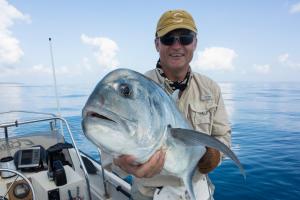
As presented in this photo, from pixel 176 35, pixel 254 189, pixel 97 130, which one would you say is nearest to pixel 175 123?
pixel 97 130

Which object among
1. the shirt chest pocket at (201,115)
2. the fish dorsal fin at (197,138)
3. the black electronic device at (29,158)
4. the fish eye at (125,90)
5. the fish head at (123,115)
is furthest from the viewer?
the black electronic device at (29,158)

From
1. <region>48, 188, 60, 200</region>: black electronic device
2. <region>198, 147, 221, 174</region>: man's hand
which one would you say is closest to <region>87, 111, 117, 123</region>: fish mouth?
<region>198, 147, 221, 174</region>: man's hand

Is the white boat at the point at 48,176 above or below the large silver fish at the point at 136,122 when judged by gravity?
below

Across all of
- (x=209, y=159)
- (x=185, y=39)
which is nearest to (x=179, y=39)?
(x=185, y=39)

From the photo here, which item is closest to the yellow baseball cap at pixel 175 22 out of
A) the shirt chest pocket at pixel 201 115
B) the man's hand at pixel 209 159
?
the shirt chest pocket at pixel 201 115

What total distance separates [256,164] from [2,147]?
7.39 metres

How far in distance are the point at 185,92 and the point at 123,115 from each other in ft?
4.36

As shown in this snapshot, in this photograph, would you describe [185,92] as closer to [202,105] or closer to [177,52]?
[202,105]

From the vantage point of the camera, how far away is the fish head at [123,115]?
1292 millimetres

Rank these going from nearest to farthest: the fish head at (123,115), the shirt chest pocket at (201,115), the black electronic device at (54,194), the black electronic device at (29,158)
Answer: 1. the fish head at (123,115)
2. the shirt chest pocket at (201,115)
3. the black electronic device at (54,194)
4. the black electronic device at (29,158)

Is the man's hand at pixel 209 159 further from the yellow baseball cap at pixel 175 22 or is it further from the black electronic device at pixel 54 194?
the black electronic device at pixel 54 194

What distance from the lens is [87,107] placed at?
1.31 meters

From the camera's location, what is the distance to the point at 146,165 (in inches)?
62.5

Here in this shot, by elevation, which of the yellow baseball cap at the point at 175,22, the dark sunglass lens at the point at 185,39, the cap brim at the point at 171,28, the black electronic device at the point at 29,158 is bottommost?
the black electronic device at the point at 29,158
